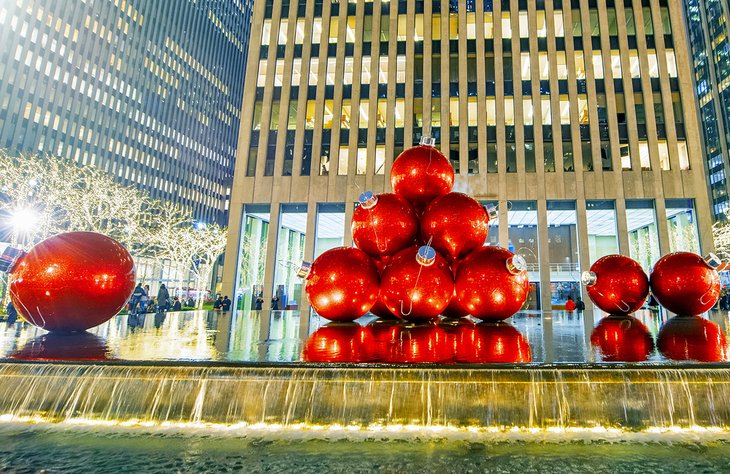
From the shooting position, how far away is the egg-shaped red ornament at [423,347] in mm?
2787

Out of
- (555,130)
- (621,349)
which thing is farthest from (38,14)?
(621,349)

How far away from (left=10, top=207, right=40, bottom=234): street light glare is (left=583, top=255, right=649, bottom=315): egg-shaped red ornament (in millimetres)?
27895

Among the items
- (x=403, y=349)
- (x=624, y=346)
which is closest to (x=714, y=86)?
(x=624, y=346)

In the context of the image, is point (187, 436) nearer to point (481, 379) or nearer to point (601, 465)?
point (481, 379)

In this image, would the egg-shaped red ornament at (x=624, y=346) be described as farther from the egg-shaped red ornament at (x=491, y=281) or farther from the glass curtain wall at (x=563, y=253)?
the glass curtain wall at (x=563, y=253)

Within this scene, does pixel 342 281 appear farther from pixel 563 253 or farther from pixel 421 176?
pixel 563 253

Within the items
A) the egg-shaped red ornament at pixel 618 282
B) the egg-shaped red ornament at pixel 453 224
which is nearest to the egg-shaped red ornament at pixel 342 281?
the egg-shaped red ornament at pixel 453 224

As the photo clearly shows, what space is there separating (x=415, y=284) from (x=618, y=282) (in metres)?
4.11

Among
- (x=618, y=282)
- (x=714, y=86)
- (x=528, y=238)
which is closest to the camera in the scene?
(x=618, y=282)

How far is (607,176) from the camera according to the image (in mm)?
24453

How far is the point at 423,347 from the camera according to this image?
3393mm

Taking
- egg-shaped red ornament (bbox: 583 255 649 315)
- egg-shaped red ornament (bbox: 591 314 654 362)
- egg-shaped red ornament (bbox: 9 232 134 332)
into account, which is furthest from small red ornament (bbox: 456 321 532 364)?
egg-shaped red ornament (bbox: 9 232 134 332)

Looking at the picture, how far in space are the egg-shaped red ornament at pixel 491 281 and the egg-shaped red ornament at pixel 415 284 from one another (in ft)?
0.81

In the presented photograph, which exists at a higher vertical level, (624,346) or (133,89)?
(133,89)
